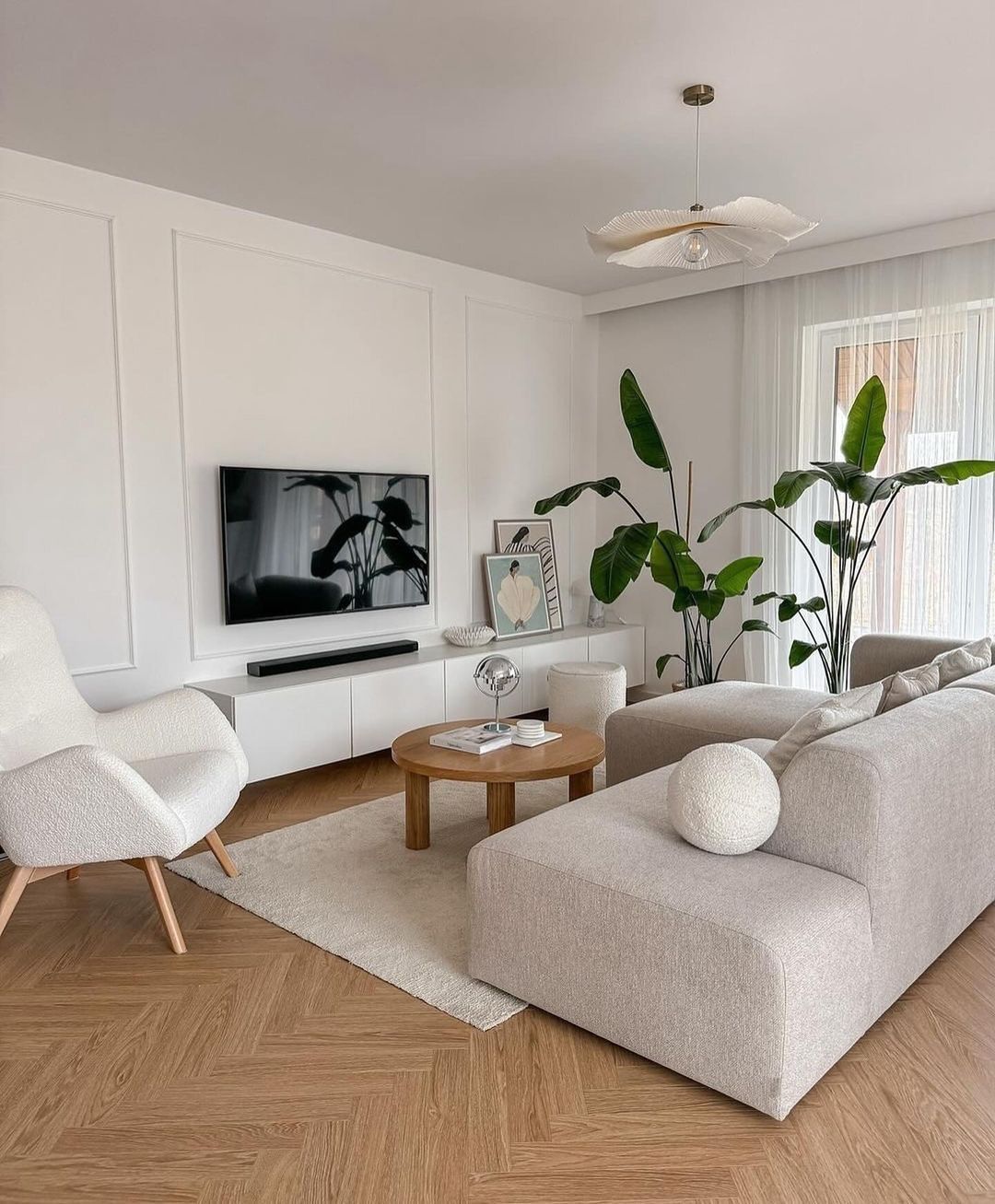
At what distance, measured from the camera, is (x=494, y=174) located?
11.8 ft

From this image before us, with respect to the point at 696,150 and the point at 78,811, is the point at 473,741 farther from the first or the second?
the point at 696,150

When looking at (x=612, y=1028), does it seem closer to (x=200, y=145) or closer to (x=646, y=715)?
(x=646, y=715)

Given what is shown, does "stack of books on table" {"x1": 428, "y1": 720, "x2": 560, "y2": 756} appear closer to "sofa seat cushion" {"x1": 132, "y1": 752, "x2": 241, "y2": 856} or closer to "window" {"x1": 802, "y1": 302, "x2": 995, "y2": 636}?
"sofa seat cushion" {"x1": 132, "y1": 752, "x2": 241, "y2": 856}

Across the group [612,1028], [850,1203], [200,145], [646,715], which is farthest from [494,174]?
[850,1203]

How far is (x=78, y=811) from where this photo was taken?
95.0 inches

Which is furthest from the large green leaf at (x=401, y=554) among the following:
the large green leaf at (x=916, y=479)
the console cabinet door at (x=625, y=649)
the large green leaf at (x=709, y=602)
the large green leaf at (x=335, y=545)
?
the large green leaf at (x=916, y=479)

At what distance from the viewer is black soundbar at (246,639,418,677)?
4.06m

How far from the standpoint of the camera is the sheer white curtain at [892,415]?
4.31 metres

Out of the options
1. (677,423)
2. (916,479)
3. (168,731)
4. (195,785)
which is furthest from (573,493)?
(195,785)

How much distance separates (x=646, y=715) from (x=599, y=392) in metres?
2.96

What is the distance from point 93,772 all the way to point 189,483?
1.80 meters

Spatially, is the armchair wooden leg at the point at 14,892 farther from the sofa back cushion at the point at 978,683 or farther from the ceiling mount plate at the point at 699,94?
the ceiling mount plate at the point at 699,94

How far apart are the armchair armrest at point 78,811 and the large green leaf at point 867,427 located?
3.26 m

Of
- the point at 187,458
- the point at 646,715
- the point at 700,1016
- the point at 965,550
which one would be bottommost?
the point at 700,1016
